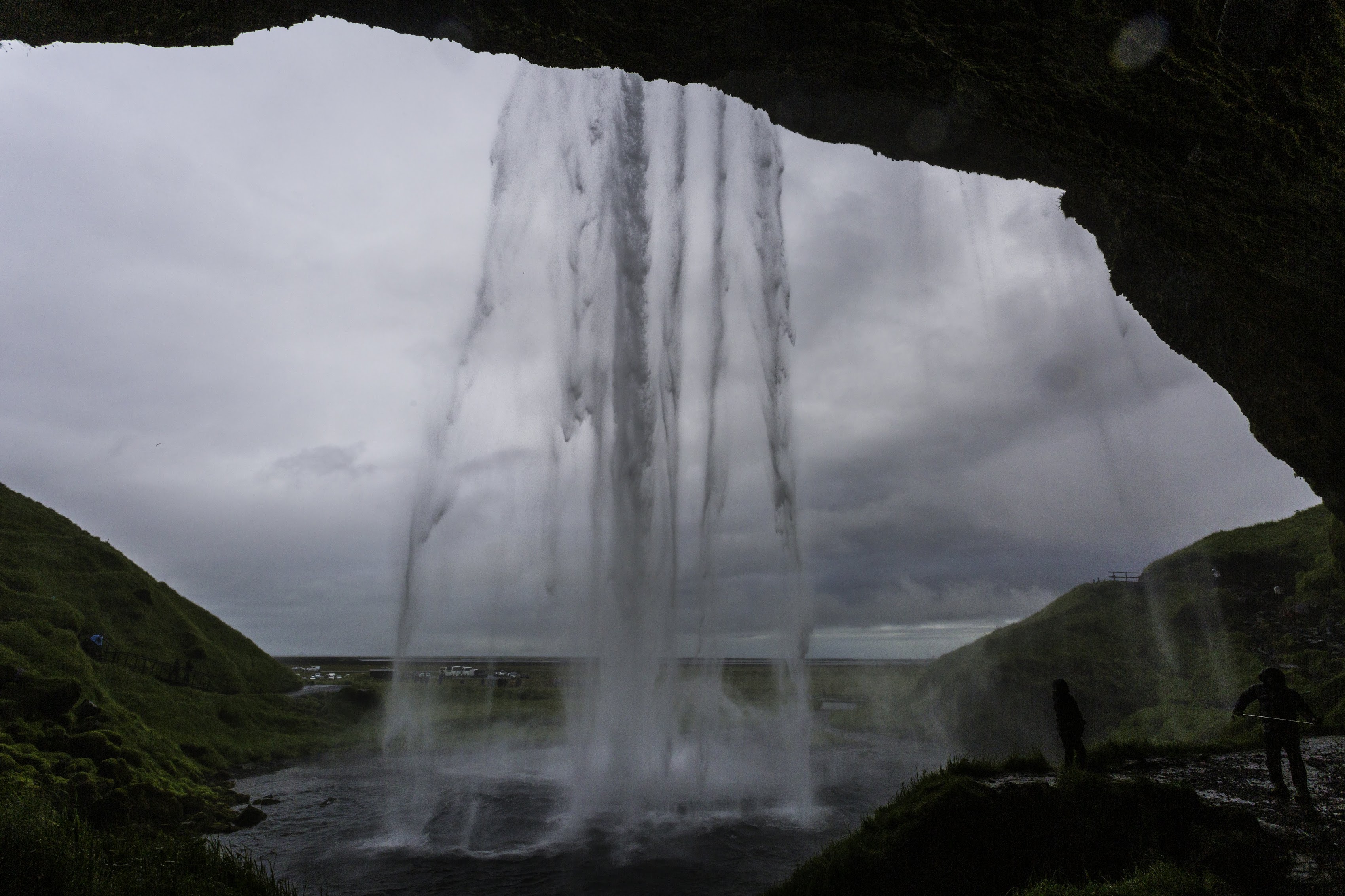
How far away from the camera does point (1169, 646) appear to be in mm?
42875

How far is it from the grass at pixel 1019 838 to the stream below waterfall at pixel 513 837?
5295 mm

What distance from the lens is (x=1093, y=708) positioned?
133 ft

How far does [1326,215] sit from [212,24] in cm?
1692

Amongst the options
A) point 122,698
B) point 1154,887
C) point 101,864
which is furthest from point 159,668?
point 1154,887

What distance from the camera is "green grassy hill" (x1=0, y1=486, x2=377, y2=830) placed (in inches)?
821

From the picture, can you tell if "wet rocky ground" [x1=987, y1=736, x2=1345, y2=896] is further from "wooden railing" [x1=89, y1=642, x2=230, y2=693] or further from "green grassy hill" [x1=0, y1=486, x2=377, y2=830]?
"wooden railing" [x1=89, y1=642, x2=230, y2=693]

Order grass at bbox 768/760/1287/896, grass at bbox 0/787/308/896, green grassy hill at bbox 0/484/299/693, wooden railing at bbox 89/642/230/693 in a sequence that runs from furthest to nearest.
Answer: wooden railing at bbox 89/642/230/693 < green grassy hill at bbox 0/484/299/693 < grass at bbox 768/760/1287/896 < grass at bbox 0/787/308/896

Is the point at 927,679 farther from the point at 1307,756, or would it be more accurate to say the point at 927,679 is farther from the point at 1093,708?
the point at 1307,756

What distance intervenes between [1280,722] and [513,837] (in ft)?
65.5

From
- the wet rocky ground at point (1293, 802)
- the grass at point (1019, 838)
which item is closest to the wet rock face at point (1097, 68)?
the wet rocky ground at point (1293, 802)

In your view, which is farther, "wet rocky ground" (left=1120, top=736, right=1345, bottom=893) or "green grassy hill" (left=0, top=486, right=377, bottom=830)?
"green grassy hill" (left=0, top=486, right=377, bottom=830)

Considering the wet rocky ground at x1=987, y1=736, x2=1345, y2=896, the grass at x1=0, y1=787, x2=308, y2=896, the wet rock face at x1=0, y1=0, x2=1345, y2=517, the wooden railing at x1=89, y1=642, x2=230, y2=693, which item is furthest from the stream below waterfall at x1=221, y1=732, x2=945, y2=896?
the wet rock face at x1=0, y1=0, x2=1345, y2=517

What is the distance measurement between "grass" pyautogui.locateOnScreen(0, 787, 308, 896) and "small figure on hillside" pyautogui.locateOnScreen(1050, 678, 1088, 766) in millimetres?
15237

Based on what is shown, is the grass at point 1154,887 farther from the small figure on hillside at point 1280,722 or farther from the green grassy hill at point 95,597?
the green grassy hill at point 95,597
